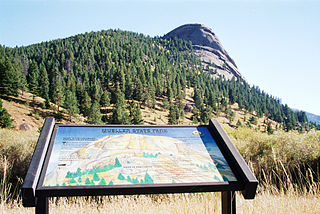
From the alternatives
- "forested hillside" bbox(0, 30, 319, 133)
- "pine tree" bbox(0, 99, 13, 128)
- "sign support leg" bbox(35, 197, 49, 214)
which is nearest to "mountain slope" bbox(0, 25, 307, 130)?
"forested hillside" bbox(0, 30, 319, 133)

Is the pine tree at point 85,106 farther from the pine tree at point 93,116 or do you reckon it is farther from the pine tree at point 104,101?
the pine tree at point 93,116

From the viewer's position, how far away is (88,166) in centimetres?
218

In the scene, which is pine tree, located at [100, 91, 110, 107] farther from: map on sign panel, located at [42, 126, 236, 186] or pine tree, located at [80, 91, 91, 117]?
map on sign panel, located at [42, 126, 236, 186]

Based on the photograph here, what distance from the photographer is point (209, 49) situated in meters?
168

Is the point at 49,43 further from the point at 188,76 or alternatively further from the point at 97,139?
the point at 97,139

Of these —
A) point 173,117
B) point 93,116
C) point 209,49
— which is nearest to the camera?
point 93,116

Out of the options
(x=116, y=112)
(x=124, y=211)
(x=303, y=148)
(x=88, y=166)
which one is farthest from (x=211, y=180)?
(x=116, y=112)

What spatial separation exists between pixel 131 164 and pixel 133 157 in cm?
10

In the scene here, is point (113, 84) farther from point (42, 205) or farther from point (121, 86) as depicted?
point (42, 205)

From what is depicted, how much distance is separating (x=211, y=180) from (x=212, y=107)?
275ft

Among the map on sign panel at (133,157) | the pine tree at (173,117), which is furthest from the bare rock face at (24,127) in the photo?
the map on sign panel at (133,157)

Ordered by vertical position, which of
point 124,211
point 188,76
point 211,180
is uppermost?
point 188,76

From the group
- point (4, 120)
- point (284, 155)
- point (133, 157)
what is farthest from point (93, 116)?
point (133, 157)

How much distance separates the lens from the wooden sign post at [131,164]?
6.54 ft
